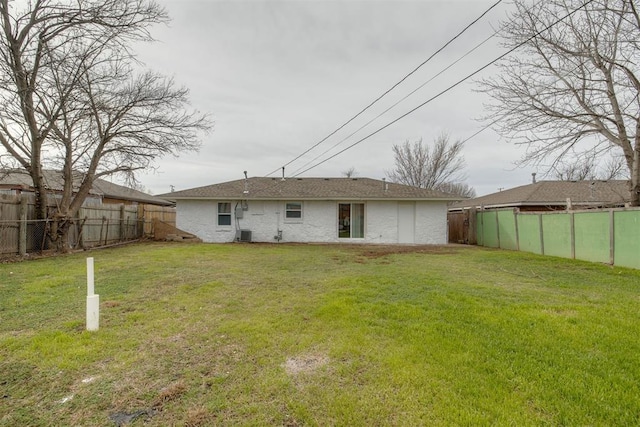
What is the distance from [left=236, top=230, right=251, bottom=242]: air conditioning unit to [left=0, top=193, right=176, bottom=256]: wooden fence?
5.58 m

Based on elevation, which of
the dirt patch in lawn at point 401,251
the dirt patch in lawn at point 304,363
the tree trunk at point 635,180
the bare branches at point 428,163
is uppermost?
the bare branches at point 428,163

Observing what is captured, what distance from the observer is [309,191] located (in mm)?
16625

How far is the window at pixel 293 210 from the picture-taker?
16.5 metres

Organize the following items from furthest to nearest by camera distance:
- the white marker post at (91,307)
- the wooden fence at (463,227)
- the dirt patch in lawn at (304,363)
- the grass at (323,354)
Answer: the wooden fence at (463,227), the white marker post at (91,307), the dirt patch in lawn at (304,363), the grass at (323,354)

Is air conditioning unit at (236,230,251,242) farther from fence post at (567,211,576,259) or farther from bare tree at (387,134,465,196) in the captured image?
bare tree at (387,134,465,196)

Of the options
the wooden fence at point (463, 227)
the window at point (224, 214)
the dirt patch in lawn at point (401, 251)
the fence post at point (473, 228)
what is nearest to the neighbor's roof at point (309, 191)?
the window at point (224, 214)

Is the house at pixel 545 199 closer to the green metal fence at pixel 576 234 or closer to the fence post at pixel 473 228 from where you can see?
the fence post at pixel 473 228

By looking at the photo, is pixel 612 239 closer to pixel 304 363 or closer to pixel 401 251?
pixel 401 251

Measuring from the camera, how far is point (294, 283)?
6645 millimetres

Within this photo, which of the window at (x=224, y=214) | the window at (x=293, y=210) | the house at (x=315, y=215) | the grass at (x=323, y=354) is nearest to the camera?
the grass at (x=323, y=354)

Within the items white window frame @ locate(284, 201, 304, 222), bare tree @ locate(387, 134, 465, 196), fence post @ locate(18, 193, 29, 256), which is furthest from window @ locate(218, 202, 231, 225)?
bare tree @ locate(387, 134, 465, 196)

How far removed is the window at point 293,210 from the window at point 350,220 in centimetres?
202

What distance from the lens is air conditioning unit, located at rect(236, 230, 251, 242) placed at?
16.1 metres

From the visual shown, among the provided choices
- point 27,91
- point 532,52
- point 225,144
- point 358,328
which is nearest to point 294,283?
Answer: point 358,328
